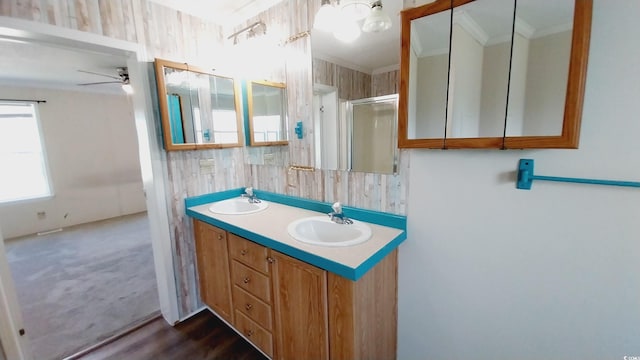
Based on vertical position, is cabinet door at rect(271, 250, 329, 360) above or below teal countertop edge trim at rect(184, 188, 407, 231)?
below

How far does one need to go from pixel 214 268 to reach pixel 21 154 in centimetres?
447

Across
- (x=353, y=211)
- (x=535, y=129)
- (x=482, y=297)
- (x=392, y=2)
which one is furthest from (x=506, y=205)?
(x=392, y=2)

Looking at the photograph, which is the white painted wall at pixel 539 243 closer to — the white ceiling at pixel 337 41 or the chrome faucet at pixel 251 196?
the white ceiling at pixel 337 41

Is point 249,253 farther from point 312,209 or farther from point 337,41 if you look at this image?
point 337,41

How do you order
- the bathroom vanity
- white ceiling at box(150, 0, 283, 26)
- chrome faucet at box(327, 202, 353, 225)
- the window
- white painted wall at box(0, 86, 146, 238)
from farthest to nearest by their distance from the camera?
white painted wall at box(0, 86, 146, 238)
the window
white ceiling at box(150, 0, 283, 26)
chrome faucet at box(327, 202, 353, 225)
the bathroom vanity

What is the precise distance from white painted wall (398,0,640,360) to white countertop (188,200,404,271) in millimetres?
202

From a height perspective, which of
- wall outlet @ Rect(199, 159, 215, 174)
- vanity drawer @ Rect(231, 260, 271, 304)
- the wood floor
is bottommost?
the wood floor

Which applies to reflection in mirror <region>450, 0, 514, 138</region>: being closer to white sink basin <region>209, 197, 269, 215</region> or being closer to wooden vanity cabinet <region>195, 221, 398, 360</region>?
wooden vanity cabinet <region>195, 221, 398, 360</region>

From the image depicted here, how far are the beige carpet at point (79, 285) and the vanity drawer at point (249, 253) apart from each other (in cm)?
121

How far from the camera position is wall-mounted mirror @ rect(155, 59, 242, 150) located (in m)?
1.72

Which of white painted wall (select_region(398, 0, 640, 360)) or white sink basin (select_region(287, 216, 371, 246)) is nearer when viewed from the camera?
white painted wall (select_region(398, 0, 640, 360))

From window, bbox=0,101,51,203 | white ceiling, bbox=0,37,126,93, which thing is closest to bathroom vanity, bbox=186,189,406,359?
white ceiling, bbox=0,37,126,93

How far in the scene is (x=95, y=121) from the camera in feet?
14.6

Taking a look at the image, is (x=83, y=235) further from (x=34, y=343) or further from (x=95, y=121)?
(x=34, y=343)
